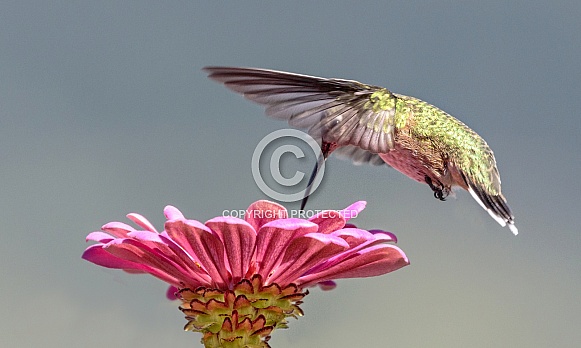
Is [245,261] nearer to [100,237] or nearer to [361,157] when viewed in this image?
[100,237]

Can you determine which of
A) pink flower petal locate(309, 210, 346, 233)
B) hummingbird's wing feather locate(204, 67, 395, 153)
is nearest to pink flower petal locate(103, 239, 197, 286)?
pink flower petal locate(309, 210, 346, 233)

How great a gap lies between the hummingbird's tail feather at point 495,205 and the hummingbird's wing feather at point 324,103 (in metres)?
0.25

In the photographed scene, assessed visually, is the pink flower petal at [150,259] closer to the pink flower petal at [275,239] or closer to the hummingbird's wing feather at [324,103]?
the pink flower petal at [275,239]

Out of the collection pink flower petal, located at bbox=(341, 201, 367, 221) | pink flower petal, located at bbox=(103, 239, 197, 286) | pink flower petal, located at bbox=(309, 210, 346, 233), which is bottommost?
pink flower petal, located at bbox=(103, 239, 197, 286)

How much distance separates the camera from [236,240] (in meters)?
1.02

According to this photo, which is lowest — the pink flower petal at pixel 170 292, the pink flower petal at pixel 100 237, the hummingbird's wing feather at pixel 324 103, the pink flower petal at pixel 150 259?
the pink flower petal at pixel 170 292

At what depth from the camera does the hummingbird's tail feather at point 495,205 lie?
5.23ft

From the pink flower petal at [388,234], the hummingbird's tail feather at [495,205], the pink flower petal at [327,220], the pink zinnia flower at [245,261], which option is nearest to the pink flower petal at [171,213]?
the pink zinnia flower at [245,261]

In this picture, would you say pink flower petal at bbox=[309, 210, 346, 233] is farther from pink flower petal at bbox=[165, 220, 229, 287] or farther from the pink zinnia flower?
pink flower petal at bbox=[165, 220, 229, 287]

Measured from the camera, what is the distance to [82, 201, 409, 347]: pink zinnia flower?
3.36 feet

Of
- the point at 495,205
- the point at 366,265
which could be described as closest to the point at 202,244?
the point at 366,265

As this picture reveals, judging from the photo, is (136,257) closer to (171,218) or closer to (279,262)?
(171,218)

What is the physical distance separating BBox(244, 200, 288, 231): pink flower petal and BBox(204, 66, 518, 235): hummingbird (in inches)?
18.5

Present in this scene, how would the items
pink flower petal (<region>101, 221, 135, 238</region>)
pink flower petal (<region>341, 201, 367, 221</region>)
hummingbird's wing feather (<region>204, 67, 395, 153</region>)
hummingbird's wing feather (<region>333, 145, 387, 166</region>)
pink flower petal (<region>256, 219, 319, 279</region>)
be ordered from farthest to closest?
1. hummingbird's wing feather (<region>333, 145, 387, 166</region>)
2. hummingbird's wing feather (<region>204, 67, 395, 153</region>)
3. pink flower petal (<region>341, 201, 367, 221</region>)
4. pink flower petal (<region>101, 221, 135, 238</region>)
5. pink flower petal (<region>256, 219, 319, 279</region>)
